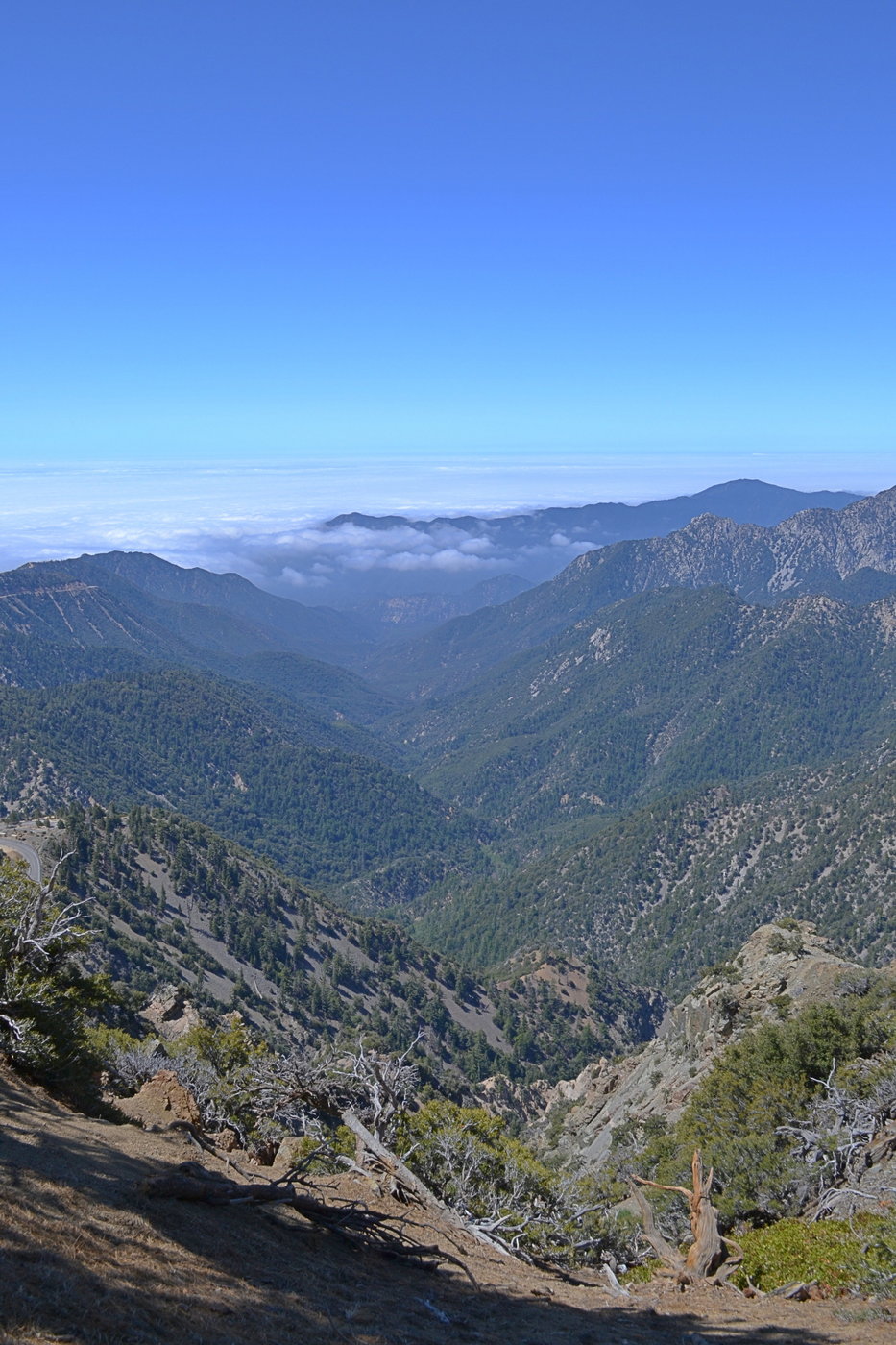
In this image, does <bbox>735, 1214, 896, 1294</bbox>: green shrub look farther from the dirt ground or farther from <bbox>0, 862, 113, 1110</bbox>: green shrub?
<bbox>0, 862, 113, 1110</bbox>: green shrub

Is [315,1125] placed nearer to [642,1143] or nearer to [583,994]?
[642,1143]

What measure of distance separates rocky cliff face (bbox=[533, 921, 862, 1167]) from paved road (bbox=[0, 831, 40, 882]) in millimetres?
72272

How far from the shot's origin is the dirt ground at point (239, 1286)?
11102 mm

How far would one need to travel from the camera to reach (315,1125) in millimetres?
27672

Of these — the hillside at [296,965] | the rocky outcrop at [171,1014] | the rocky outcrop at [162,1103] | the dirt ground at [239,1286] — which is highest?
the dirt ground at [239,1286]

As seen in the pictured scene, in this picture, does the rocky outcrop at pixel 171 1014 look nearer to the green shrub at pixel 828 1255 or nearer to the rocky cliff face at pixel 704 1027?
the rocky cliff face at pixel 704 1027

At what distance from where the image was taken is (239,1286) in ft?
44.2

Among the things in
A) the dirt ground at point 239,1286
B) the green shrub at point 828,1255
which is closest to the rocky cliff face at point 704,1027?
the green shrub at point 828,1255

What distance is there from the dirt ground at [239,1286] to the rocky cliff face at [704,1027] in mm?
33586

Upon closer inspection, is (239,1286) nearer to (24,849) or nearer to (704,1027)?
(704,1027)

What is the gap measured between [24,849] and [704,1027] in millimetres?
96604

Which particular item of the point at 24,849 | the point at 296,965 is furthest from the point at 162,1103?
the point at 296,965

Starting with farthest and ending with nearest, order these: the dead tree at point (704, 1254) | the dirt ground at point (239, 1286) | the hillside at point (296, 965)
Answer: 1. the hillside at point (296, 965)
2. the dead tree at point (704, 1254)
3. the dirt ground at point (239, 1286)

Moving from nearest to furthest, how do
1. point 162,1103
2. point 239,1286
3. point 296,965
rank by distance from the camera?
point 239,1286, point 162,1103, point 296,965
